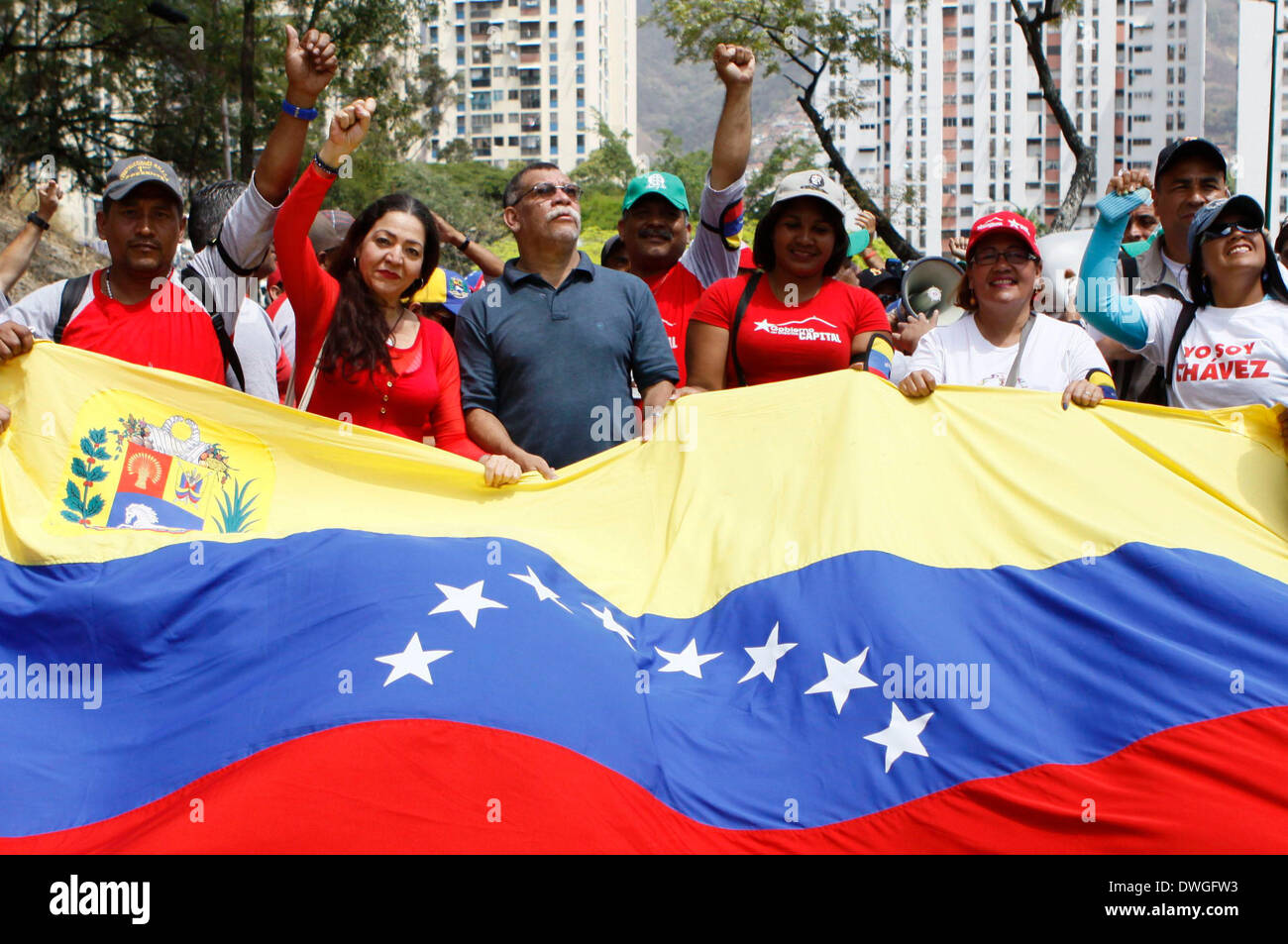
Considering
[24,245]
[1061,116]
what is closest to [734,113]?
[24,245]

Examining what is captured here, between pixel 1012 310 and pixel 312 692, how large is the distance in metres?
3.08

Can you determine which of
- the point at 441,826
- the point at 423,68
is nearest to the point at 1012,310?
the point at 441,826

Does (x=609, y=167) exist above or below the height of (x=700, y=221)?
above

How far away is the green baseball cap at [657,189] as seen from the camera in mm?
6246

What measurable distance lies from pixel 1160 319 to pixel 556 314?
96.4 inches

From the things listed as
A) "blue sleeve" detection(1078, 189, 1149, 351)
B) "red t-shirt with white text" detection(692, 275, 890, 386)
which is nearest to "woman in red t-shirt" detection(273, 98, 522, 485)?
"red t-shirt with white text" detection(692, 275, 890, 386)

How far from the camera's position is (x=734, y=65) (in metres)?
5.43

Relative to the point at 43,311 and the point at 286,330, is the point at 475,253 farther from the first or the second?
the point at 43,311

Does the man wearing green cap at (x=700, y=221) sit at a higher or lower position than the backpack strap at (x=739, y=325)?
higher

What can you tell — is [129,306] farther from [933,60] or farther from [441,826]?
[933,60]

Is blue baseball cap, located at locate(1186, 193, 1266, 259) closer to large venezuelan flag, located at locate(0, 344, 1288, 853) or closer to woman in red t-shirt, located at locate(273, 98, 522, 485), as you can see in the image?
large venezuelan flag, located at locate(0, 344, 1288, 853)

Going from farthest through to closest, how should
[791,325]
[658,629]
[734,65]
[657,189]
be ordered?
[657,189], [734,65], [791,325], [658,629]

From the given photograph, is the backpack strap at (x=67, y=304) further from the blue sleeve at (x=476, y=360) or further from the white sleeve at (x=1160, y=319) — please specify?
the white sleeve at (x=1160, y=319)

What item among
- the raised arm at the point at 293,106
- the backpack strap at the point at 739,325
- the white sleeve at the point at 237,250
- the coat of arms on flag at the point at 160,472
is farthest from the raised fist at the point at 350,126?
the backpack strap at the point at 739,325
